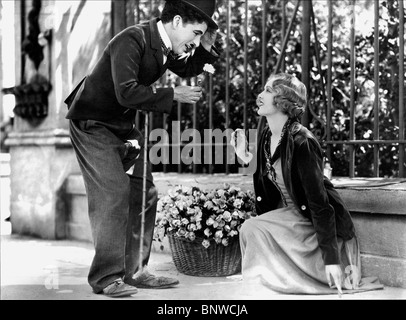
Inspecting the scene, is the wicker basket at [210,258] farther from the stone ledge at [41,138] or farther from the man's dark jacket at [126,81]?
the stone ledge at [41,138]

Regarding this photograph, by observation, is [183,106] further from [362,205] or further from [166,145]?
[362,205]

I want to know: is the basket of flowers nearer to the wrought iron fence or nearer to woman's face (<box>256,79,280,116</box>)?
woman's face (<box>256,79,280,116</box>)

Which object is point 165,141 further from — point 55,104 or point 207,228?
point 207,228

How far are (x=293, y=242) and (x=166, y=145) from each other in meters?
2.39

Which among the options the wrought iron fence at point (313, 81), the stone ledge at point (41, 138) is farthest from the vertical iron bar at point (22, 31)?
the wrought iron fence at point (313, 81)

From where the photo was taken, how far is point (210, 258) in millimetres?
4125

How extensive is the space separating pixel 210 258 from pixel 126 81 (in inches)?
53.5

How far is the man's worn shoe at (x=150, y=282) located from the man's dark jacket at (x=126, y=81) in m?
0.95

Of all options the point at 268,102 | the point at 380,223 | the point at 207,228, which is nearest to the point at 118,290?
the point at 207,228

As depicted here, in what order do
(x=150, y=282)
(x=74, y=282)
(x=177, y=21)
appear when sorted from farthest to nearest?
1. (x=74, y=282)
2. (x=150, y=282)
3. (x=177, y=21)

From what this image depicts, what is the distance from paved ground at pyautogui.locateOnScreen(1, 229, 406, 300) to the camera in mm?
3525

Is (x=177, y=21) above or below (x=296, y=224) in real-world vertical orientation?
above

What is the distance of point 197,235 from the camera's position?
4133 millimetres

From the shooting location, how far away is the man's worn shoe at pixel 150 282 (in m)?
3.77
